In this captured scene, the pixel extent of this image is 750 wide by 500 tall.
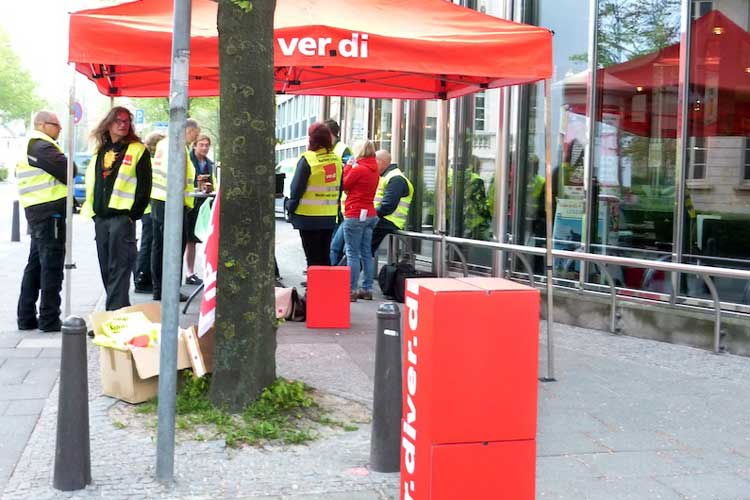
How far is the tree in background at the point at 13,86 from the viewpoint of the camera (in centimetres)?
8325

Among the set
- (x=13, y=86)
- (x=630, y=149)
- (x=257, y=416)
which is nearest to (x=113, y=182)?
(x=257, y=416)

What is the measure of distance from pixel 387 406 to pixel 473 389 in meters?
1.31

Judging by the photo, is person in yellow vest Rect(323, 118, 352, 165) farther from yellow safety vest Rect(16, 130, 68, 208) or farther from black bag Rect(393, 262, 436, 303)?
yellow safety vest Rect(16, 130, 68, 208)

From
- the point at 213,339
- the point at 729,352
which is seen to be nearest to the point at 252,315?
the point at 213,339

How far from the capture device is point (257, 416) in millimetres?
5387

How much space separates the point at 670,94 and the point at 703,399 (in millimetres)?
3948

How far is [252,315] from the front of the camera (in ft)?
17.9

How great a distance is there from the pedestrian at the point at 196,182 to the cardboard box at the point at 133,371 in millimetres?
5021

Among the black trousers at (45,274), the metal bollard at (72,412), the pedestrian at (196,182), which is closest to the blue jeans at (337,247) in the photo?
the pedestrian at (196,182)

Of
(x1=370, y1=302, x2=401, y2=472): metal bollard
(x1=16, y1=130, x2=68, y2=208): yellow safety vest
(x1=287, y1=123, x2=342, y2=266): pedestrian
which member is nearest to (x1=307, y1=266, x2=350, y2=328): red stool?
(x1=287, y1=123, x2=342, y2=266): pedestrian

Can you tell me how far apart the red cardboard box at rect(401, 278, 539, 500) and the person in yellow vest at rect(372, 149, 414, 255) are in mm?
7460

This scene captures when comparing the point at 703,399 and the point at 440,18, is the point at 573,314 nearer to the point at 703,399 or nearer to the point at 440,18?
the point at 703,399

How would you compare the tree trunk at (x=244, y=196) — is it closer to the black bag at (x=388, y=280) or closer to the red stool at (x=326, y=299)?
the red stool at (x=326, y=299)

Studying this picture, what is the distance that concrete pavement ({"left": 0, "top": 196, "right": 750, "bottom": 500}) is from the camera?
4508mm
